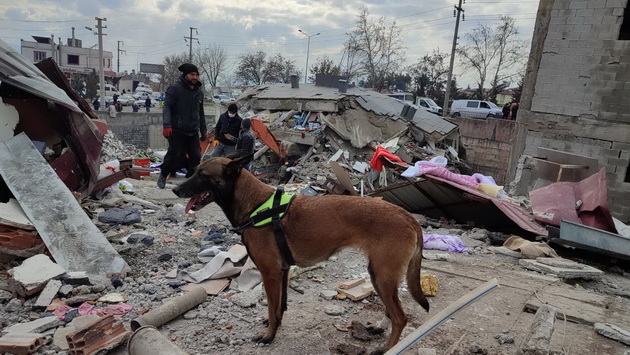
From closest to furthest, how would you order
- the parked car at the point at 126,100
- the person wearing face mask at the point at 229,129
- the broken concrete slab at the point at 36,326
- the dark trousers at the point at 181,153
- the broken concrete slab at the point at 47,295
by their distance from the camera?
the broken concrete slab at the point at 36,326 → the broken concrete slab at the point at 47,295 → the dark trousers at the point at 181,153 → the person wearing face mask at the point at 229,129 → the parked car at the point at 126,100

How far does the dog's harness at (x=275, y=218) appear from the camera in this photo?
2.99 meters

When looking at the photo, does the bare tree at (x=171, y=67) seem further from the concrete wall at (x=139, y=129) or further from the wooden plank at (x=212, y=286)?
the wooden plank at (x=212, y=286)

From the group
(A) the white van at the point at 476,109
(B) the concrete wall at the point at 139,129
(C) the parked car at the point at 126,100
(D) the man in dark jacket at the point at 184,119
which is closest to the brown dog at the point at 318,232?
(D) the man in dark jacket at the point at 184,119

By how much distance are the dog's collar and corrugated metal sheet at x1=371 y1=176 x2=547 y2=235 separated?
4.94m

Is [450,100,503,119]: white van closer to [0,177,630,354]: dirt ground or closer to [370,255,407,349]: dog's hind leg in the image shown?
[0,177,630,354]: dirt ground

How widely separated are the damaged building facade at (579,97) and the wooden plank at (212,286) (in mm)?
8755

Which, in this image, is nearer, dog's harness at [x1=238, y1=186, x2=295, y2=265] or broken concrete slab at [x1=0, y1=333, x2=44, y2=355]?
broken concrete slab at [x1=0, y1=333, x2=44, y2=355]

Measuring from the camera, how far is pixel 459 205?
7.77 m

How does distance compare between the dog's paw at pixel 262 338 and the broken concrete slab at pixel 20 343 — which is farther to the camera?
the dog's paw at pixel 262 338

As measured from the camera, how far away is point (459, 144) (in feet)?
62.1

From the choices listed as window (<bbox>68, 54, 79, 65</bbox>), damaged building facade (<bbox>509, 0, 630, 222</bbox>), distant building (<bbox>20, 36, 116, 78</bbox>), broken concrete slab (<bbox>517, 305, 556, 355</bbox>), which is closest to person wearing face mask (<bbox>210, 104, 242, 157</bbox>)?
broken concrete slab (<bbox>517, 305, 556, 355</bbox>)

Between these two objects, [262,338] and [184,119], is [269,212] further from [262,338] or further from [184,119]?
[184,119]

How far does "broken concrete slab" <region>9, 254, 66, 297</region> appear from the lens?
140 inches

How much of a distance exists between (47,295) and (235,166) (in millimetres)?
2233
